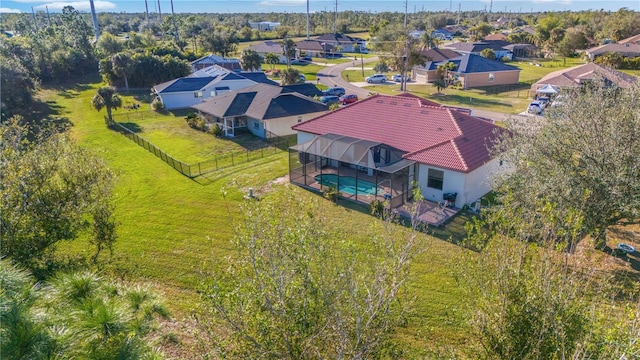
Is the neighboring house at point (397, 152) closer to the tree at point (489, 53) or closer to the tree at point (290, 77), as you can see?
the tree at point (290, 77)

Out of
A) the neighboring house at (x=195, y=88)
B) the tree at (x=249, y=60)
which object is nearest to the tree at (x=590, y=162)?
the neighboring house at (x=195, y=88)

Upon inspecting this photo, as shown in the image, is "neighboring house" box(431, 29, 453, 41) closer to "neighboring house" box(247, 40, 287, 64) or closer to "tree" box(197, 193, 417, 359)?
"neighboring house" box(247, 40, 287, 64)

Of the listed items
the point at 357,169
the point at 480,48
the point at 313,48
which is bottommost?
the point at 357,169

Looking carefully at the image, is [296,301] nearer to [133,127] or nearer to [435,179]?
[435,179]

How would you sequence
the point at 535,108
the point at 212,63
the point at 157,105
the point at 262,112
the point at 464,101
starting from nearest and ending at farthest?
the point at 262,112, the point at 535,108, the point at 157,105, the point at 464,101, the point at 212,63

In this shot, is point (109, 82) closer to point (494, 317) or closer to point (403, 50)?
point (403, 50)

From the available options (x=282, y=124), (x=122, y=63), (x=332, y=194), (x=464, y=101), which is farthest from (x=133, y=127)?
(x=464, y=101)

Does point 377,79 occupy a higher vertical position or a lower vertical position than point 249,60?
lower
